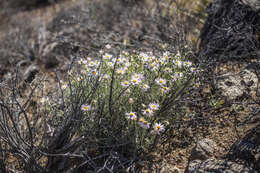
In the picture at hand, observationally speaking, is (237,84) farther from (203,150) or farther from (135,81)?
(135,81)

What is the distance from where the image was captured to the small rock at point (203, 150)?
2135 millimetres

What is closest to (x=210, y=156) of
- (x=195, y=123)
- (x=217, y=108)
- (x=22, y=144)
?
(x=195, y=123)

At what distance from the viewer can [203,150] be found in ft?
7.07

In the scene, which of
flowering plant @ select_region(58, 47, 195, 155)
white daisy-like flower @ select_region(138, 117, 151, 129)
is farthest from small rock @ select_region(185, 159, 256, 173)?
white daisy-like flower @ select_region(138, 117, 151, 129)

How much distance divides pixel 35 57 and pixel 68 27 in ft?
3.64

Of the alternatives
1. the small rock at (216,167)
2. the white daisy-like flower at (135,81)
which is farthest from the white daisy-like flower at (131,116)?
the small rock at (216,167)

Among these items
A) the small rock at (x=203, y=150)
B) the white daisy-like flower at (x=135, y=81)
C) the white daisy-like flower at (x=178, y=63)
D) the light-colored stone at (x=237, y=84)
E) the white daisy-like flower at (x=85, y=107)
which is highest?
the white daisy-like flower at (x=178, y=63)

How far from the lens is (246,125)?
2336mm

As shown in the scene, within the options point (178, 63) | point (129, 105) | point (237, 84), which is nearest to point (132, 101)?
point (129, 105)

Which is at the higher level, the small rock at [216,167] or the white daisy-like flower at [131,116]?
the white daisy-like flower at [131,116]

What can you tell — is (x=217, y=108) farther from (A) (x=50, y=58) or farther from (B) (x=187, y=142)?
(A) (x=50, y=58)

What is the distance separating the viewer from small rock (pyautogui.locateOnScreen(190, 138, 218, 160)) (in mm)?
2135

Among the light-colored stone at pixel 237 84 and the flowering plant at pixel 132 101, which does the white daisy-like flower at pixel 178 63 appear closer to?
the flowering plant at pixel 132 101

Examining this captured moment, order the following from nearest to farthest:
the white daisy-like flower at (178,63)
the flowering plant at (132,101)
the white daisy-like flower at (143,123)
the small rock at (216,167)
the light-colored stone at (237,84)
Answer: the small rock at (216,167) < the white daisy-like flower at (143,123) < the flowering plant at (132,101) < the white daisy-like flower at (178,63) < the light-colored stone at (237,84)
